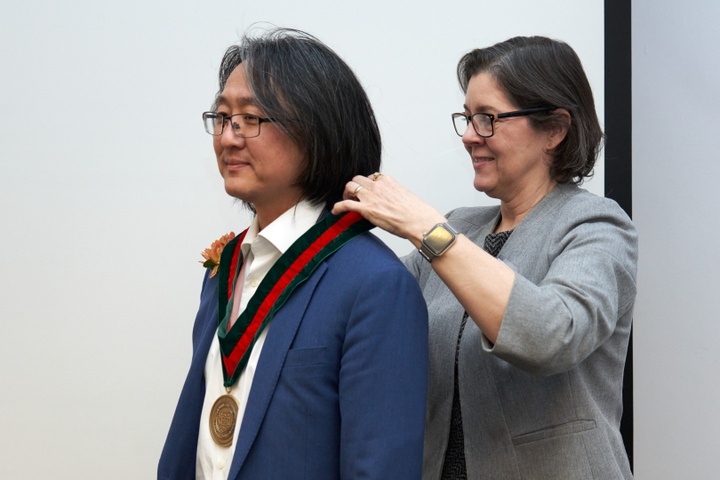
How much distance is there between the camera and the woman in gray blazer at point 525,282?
1394 mm

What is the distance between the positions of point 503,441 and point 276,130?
737 mm

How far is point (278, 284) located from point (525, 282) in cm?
42

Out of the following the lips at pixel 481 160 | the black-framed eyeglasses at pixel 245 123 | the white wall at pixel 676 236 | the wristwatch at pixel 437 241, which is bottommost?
the white wall at pixel 676 236

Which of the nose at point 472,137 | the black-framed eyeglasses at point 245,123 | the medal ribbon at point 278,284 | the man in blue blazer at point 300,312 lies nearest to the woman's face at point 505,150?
the nose at point 472,137

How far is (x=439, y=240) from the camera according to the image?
1.42 metres

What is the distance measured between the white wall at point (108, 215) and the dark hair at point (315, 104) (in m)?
0.88

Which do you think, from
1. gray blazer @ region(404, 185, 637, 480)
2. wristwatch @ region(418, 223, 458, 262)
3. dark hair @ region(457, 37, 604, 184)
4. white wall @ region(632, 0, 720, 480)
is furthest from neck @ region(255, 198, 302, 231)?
white wall @ region(632, 0, 720, 480)

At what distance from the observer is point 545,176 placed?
5.87 ft

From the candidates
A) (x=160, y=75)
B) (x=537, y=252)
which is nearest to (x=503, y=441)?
(x=537, y=252)

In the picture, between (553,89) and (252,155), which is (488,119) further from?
(252,155)

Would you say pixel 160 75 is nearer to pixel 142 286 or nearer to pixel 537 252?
pixel 142 286

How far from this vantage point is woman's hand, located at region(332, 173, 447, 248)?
1447 millimetres

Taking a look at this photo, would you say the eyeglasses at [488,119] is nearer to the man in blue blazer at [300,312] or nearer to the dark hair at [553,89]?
the dark hair at [553,89]

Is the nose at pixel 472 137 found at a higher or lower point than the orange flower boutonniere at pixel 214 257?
higher
